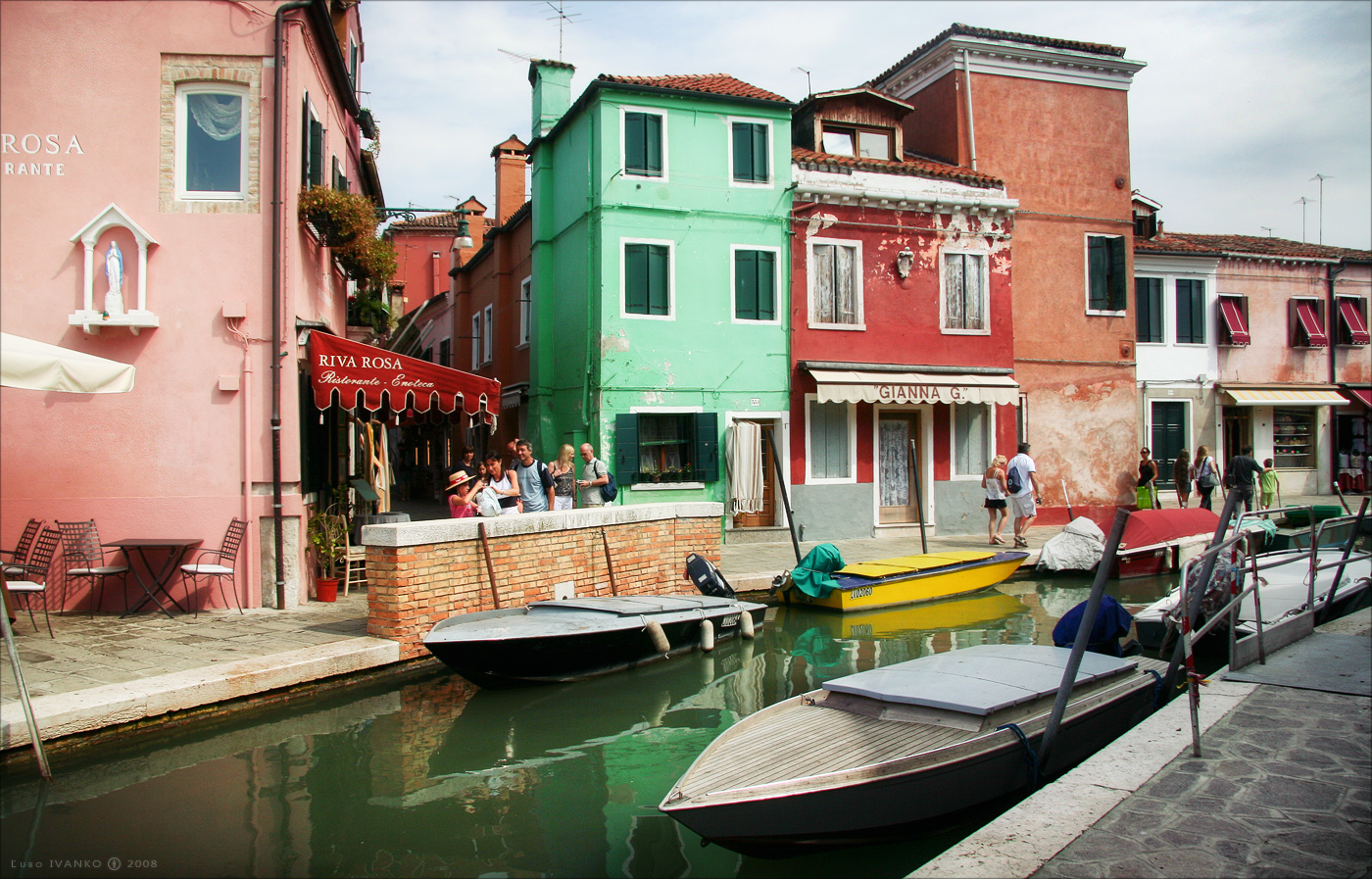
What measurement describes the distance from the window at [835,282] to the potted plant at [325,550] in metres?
9.59

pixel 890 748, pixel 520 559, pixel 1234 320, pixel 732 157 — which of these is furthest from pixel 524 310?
pixel 1234 320

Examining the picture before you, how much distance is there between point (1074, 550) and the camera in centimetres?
1433

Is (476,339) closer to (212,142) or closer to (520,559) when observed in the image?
(212,142)

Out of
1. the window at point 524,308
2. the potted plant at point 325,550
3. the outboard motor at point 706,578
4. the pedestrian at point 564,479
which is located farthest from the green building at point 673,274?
the potted plant at point 325,550

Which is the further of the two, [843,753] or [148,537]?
[148,537]

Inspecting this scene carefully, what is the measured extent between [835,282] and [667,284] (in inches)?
130

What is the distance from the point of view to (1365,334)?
24.2 meters

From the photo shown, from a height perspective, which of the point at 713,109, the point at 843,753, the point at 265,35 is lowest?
the point at 843,753

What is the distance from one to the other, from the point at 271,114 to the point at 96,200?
1941 mm

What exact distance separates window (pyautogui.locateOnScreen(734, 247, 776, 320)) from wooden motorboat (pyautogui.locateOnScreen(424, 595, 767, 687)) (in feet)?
25.8

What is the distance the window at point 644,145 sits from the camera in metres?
16.0

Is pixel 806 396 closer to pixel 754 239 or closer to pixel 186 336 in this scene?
pixel 754 239

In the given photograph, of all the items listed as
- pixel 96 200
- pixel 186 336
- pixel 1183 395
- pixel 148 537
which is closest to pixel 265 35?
pixel 96 200

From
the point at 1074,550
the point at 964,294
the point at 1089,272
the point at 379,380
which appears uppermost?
the point at 1089,272
